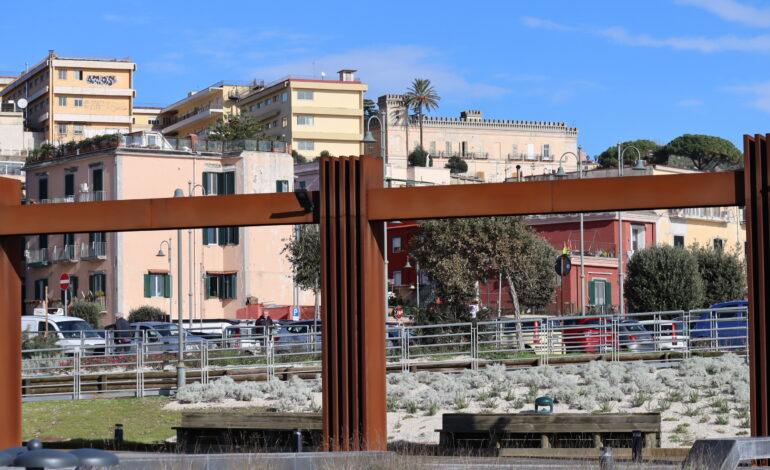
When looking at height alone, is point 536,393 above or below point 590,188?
below

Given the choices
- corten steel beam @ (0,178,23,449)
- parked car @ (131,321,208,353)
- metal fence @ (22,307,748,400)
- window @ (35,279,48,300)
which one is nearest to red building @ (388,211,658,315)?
window @ (35,279,48,300)

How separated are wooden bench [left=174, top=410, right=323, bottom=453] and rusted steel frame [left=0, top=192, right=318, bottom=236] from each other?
4.07m

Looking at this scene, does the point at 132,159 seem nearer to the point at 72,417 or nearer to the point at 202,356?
the point at 202,356

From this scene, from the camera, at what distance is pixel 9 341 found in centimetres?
1772

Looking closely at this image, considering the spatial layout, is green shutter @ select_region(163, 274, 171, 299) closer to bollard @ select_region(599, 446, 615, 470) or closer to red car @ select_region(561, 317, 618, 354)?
red car @ select_region(561, 317, 618, 354)

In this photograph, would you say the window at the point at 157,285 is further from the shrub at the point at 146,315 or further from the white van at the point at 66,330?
the white van at the point at 66,330

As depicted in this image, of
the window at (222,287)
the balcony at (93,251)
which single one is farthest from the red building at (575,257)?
the balcony at (93,251)

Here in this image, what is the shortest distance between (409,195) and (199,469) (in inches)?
198

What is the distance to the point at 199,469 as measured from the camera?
40.9 feet

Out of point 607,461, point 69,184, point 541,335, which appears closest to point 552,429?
point 607,461

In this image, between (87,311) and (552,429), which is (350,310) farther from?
(87,311)

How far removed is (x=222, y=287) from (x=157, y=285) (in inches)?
140

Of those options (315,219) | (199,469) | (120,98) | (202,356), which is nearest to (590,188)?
(315,219)

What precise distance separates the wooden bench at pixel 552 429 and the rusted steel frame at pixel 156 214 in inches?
179
